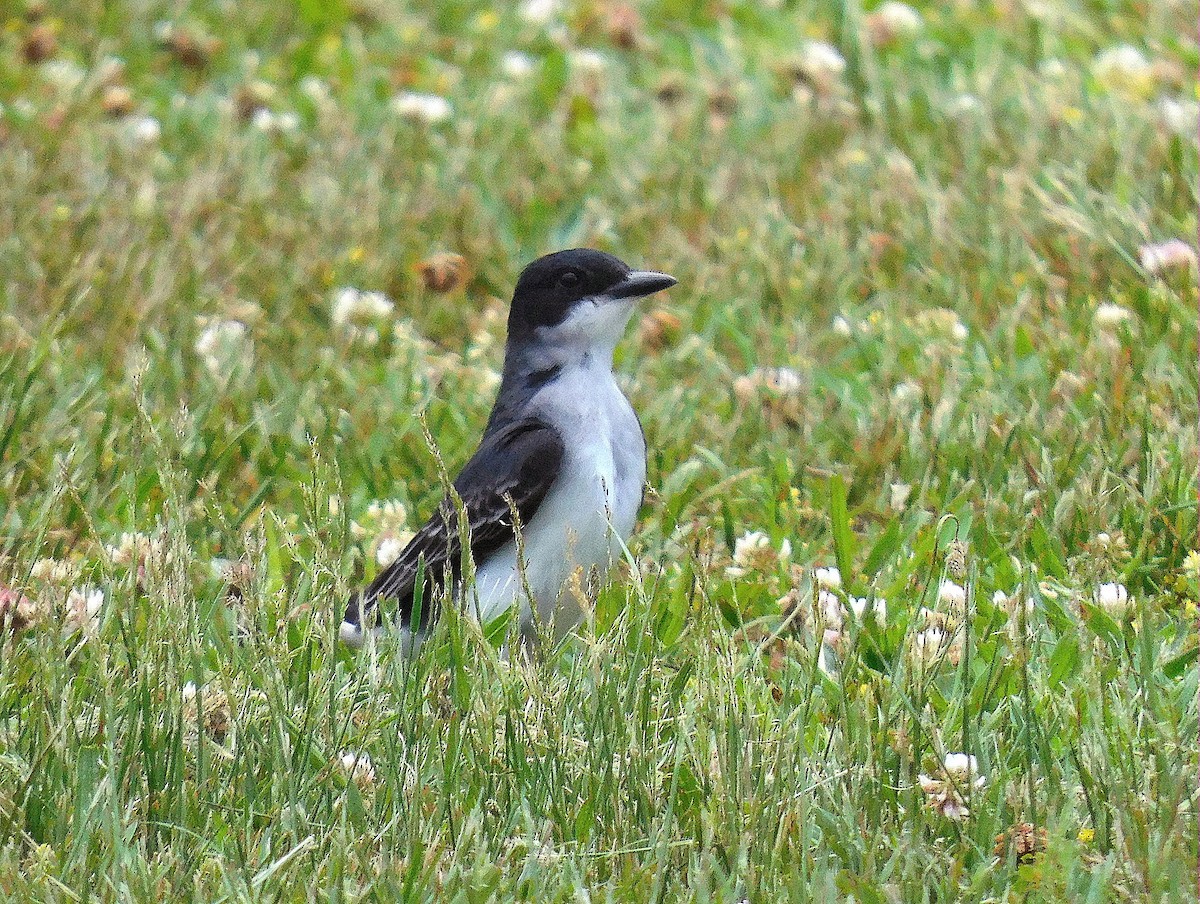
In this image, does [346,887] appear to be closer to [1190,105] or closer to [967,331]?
[967,331]

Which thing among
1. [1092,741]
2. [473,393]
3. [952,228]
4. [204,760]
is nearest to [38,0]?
[473,393]

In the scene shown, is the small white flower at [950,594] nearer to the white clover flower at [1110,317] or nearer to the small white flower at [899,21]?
the white clover flower at [1110,317]

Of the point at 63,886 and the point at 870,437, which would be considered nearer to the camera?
the point at 63,886

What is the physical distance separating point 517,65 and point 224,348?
3383mm

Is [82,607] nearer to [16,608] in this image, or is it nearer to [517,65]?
[16,608]

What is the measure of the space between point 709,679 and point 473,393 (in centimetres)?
341

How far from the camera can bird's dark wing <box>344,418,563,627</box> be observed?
16.5 feet

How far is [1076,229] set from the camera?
715 centimetres

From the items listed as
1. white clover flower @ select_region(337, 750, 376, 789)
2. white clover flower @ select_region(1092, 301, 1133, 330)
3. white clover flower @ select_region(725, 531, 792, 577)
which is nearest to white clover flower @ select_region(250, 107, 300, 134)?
white clover flower @ select_region(1092, 301, 1133, 330)

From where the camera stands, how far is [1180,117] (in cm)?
801

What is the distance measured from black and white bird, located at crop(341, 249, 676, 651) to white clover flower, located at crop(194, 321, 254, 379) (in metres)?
1.51

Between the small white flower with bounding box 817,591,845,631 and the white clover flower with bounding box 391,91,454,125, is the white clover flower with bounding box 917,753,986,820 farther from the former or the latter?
the white clover flower with bounding box 391,91,454,125

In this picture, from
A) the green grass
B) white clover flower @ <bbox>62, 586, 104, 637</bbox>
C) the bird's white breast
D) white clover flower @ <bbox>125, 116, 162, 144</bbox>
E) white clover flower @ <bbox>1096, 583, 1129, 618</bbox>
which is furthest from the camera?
white clover flower @ <bbox>125, 116, 162, 144</bbox>

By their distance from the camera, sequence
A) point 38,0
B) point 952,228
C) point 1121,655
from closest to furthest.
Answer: point 1121,655
point 952,228
point 38,0
